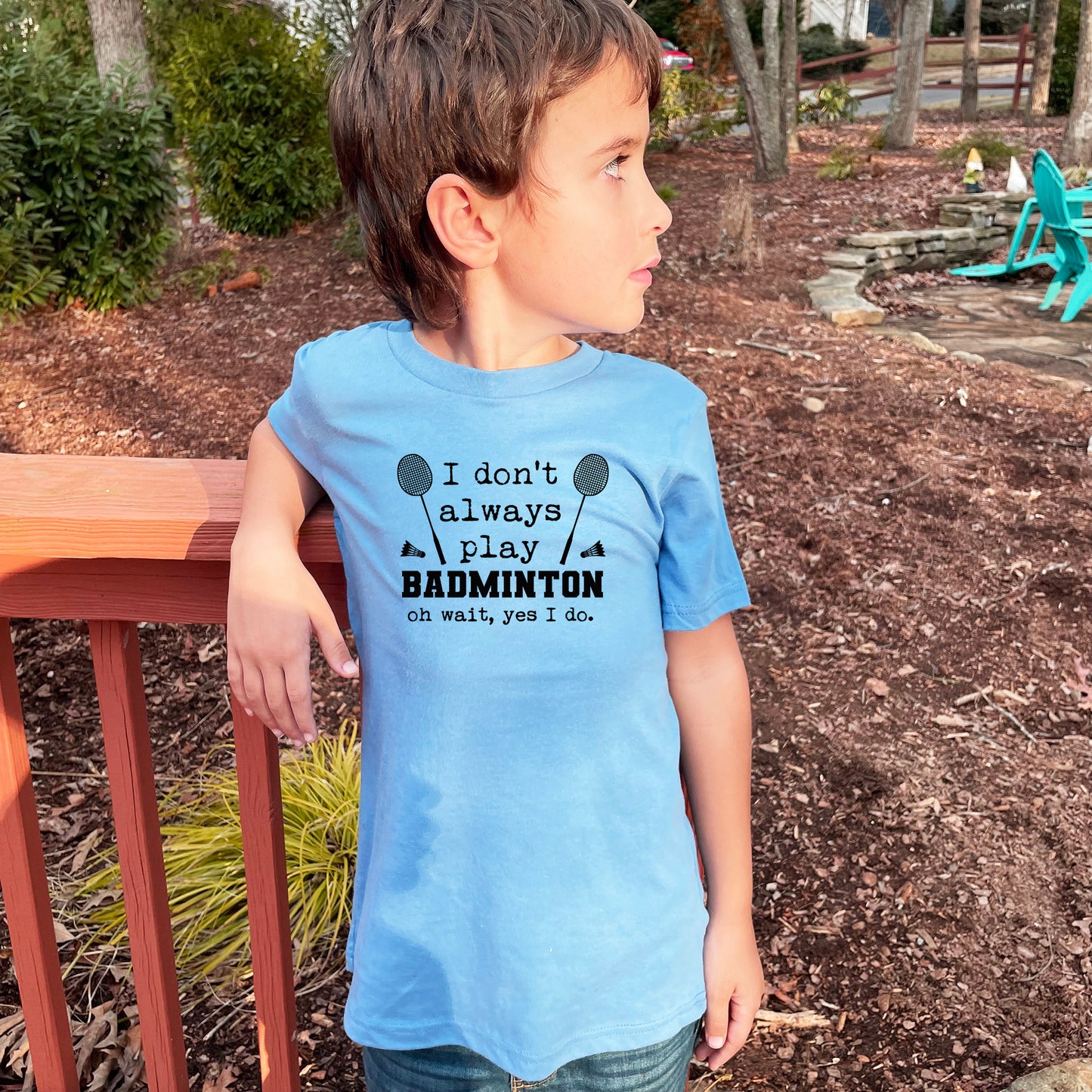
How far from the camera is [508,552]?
3.95 feet

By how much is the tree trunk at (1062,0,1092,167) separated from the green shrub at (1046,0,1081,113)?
25.2ft

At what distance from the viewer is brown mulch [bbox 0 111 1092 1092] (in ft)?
7.54

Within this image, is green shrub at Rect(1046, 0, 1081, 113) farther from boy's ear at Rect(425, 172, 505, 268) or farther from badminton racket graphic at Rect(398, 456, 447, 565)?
badminton racket graphic at Rect(398, 456, 447, 565)

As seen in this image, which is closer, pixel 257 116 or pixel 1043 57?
pixel 257 116

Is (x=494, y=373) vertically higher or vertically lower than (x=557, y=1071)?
higher

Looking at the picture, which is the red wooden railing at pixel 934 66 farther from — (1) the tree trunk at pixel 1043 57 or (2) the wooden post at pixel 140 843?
(2) the wooden post at pixel 140 843

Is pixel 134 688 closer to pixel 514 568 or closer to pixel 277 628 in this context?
pixel 277 628

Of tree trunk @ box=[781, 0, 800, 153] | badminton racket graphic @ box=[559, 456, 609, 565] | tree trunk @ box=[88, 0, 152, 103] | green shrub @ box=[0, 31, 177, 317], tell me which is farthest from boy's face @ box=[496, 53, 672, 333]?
tree trunk @ box=[781, 0, 800, 153]

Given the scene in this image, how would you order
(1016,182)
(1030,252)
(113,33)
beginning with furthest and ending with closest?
1. (1016,182)
2. (1030,252)
3. (113,33)

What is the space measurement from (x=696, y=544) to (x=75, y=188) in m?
6.65

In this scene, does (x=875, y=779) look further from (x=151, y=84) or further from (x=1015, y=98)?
(x=1015, y=98)

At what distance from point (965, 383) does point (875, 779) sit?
3.33 metres

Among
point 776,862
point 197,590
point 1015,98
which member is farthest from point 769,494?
point 1015,98

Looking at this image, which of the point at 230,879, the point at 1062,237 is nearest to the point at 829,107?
the point at 1062,237
